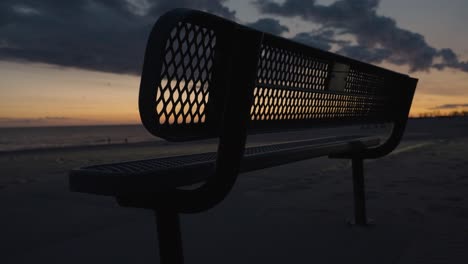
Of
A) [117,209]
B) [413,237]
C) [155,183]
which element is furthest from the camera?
[117,209]

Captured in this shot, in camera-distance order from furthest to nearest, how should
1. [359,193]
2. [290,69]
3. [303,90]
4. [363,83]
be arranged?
[359,193] < [363,83] < [303,90] < [290,69]

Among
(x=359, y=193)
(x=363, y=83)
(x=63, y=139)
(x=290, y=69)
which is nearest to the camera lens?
(x=290, y=69)

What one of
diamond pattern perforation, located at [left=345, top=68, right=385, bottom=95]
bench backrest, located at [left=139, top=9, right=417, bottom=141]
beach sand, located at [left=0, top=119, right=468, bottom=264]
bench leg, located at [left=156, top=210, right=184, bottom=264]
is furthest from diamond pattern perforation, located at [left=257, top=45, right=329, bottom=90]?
beach sand, located at [left=0, top=119, right=468, bottom=264]

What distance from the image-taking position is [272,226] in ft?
13.2

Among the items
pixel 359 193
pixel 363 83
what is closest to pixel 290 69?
pixel 363 83

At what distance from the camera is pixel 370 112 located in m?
3.35

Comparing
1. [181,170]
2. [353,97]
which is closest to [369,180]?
[353,97]

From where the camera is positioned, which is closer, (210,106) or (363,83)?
(210,106)

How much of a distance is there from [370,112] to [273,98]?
1526 mm

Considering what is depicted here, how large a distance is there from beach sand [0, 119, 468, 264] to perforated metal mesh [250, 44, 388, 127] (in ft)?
3.65

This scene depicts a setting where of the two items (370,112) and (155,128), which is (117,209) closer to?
(370,112)

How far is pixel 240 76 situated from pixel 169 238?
752 millimetres

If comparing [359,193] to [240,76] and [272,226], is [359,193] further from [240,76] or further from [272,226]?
[240,76]

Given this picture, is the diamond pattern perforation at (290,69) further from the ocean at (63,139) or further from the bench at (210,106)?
the ocean at (63,139)
